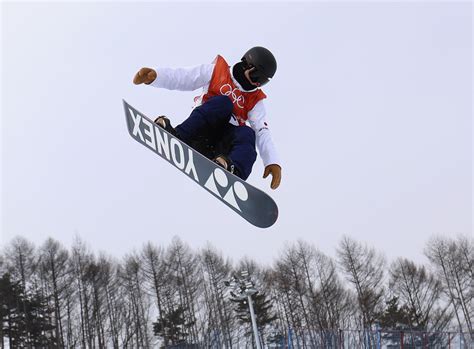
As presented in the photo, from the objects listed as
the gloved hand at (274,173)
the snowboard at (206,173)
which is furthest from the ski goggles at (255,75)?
the snowboard at (206,173)

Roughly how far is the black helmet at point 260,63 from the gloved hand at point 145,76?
0.78 meters

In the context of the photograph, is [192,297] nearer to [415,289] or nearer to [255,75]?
[415,289]

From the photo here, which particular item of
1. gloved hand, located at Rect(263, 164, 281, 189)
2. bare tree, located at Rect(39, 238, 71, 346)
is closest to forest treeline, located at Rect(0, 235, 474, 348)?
bare tree, located at Rect(39, 238, 71, 346)

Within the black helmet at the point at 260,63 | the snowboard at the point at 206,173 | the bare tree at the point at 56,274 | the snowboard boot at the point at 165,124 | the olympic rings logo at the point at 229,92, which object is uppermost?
the bare tree at the point at 56,274

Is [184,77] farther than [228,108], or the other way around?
[184,77]

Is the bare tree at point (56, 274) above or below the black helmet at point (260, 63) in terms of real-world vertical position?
above

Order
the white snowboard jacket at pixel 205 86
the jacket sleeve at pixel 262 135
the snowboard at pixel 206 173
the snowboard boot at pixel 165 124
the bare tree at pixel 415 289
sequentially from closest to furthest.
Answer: the snowboard at pixel 206 173, the snowboard boot at pixel 165 124, the white snowboard jacket at pixel 205 86, the jacket sleeve at pixel 262 135, the bare tree at pixel 415 289

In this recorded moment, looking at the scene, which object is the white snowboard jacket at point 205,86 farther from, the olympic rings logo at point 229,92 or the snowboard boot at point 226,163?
the snowboard boot at point 226,163

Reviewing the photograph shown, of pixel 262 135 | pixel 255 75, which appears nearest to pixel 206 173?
pixel 262 135

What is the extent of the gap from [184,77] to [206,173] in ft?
3.51

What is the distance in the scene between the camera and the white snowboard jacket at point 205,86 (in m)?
3.78

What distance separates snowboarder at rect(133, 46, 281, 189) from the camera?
3.66m

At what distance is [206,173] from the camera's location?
3172mm

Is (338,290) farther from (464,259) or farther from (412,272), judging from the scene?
(464,259)
